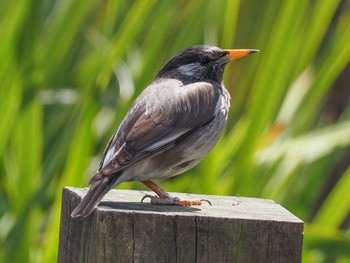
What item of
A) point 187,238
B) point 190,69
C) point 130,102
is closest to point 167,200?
point 187,238

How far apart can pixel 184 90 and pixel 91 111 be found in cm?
86

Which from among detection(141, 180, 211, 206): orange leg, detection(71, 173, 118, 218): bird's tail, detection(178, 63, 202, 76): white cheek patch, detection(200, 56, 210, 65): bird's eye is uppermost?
detection(200, 56, 210, 65): bird's eye

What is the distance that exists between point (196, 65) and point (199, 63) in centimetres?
2

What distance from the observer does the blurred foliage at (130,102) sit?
15.9ft

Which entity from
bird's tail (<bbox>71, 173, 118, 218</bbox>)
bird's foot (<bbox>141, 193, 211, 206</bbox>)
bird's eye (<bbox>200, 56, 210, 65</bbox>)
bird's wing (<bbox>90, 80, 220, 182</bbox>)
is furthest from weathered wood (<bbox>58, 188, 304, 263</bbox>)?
bird's eye (<bbox>200, 56, 210, 65</bbox>)

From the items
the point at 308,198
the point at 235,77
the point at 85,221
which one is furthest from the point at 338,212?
the point at 85,221

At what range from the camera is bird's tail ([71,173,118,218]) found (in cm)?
295

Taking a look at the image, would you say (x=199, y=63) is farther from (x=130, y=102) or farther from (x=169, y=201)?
(x=169, y=201)

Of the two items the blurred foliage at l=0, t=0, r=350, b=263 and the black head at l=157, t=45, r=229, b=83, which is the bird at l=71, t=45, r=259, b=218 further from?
the blurred foliage at l=0, t=0, r=350, b=263

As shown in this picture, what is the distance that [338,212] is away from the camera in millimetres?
5133

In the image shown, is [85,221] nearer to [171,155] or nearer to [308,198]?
[171,155]

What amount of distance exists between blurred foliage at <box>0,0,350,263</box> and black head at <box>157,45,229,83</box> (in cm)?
48

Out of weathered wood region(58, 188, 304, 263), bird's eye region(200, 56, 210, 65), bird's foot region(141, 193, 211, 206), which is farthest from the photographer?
bird's eye region(200, 56, 210, 65)

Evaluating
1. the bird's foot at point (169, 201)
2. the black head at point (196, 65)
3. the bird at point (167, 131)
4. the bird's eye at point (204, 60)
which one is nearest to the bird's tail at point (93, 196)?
the bird at point (167, 131)
